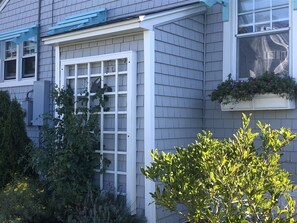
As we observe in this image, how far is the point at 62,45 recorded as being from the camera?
6812 millimetres

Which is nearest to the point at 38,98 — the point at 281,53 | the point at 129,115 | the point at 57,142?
the point at 57,142

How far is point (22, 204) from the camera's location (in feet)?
19.3

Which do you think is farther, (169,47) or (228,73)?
(228,73)

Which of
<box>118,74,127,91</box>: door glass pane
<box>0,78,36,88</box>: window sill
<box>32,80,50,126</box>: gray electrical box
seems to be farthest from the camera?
<box>0,78,36,88</box>: window sill

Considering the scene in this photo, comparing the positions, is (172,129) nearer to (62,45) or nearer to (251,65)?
(251,65)

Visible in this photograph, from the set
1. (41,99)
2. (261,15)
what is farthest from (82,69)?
(261,15)

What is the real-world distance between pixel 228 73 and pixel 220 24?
0.83 metres

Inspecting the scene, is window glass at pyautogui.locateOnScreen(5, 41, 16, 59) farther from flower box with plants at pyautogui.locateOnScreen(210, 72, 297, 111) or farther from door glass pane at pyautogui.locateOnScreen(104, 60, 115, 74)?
flower box with plants at pyautogui.locateOnScreen(210, 72, 297, 111)

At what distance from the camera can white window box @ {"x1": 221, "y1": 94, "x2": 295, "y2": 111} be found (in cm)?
581

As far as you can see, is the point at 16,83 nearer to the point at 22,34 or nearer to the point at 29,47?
the point at 29,47

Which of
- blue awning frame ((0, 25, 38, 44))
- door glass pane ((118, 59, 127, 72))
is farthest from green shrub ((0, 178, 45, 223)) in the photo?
blue awning frame ((0, 25, 38, 44))

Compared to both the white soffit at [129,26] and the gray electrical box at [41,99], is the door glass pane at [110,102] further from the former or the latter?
the gray electrical box at [41,99]

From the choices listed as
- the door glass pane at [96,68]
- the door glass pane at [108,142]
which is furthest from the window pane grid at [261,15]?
the door glass pane at [108,142]

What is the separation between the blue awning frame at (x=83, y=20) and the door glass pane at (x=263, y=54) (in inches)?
109
